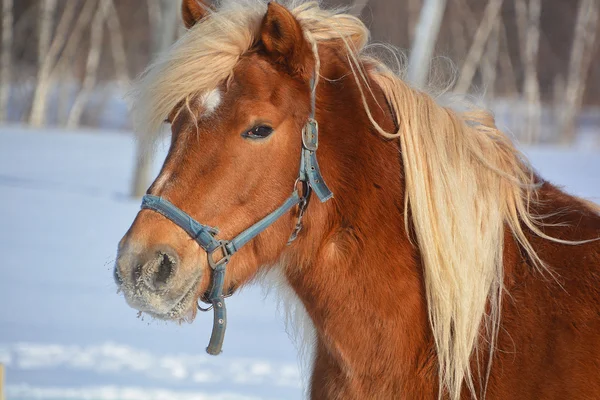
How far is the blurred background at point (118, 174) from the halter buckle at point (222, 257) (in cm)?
46

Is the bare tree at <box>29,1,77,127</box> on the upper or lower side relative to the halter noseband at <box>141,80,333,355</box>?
lower

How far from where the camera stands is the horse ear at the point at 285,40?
80.0 inches

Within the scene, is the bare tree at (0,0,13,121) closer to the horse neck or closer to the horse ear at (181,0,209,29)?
the horse ear at (181,0,209,29)

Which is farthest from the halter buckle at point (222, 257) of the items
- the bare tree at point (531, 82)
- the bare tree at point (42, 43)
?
the bare tree at point (531, 82)

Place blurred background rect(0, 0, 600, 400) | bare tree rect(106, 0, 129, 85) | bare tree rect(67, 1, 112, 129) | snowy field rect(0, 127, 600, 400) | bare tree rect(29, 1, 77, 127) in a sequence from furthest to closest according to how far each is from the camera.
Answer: bare tree rect(106, 0, 129, 85)
bare tree rect(67, 1, 112, 129)
bare tree rect(29, 1, 77, 127)
blurred background rect(0, 0, 600, 400)
snowy field rect(0, 127, 600, 400)

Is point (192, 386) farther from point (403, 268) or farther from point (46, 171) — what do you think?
point (46, 171)

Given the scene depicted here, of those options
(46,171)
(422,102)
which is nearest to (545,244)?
(422,102)

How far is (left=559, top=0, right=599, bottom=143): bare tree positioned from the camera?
17781 millimetres

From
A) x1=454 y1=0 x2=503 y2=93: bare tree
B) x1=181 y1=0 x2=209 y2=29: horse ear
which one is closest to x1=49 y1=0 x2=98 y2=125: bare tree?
x1=454 y1=0 x2=503 y2=93: bare tree

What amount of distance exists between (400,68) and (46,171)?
11.9 m

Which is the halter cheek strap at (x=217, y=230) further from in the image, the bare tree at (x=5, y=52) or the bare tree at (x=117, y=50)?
the bare tree at (x=117, y=50)

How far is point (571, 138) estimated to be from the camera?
61.8ft

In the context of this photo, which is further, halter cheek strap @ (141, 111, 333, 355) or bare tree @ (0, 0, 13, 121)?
bare tree @ (0, 0, 13, 121)

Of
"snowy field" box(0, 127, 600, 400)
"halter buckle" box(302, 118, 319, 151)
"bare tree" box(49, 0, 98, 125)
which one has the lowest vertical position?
"bare tree" box(49, 0, 98, 125)
